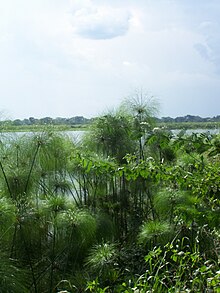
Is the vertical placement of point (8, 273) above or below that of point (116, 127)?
below

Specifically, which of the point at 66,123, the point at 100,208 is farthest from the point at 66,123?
the point at 100,208

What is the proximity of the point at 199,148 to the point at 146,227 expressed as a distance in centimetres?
151

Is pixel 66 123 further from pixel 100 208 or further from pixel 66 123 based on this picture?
pixel 100 208

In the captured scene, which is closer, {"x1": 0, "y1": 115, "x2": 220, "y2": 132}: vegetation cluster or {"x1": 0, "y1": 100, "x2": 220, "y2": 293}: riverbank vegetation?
{"x1": 0, "y1": 100, "x2": 220, "y2": 293}: riverbank vegetation

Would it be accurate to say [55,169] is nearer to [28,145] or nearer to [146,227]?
[28,145]

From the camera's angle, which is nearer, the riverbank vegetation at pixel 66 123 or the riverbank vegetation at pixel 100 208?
the riverbank vegetation at pixel 100 208

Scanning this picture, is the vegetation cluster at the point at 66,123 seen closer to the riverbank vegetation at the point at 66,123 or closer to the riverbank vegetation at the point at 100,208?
the riverbank vegetation at the point at 66,123

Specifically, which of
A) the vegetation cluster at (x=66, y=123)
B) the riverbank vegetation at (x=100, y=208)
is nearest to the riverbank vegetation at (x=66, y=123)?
the vegetation cluster at (x=66, y=123)

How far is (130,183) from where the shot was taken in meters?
4.47

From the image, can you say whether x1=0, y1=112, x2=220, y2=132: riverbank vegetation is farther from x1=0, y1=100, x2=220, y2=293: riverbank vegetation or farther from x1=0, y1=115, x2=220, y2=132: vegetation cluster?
x1=0, y1=100, x2=220, y2=293: riverbank vegetation

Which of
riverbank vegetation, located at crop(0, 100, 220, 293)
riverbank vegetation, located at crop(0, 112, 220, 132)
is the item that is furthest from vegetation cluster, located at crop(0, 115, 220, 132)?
riverbank vegetation, located at crop(0, 100, 220, 293)

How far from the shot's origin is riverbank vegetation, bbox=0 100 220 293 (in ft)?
7.75

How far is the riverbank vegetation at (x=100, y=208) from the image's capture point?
236cm

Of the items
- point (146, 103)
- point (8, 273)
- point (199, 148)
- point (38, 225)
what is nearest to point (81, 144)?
point (146, 103)
